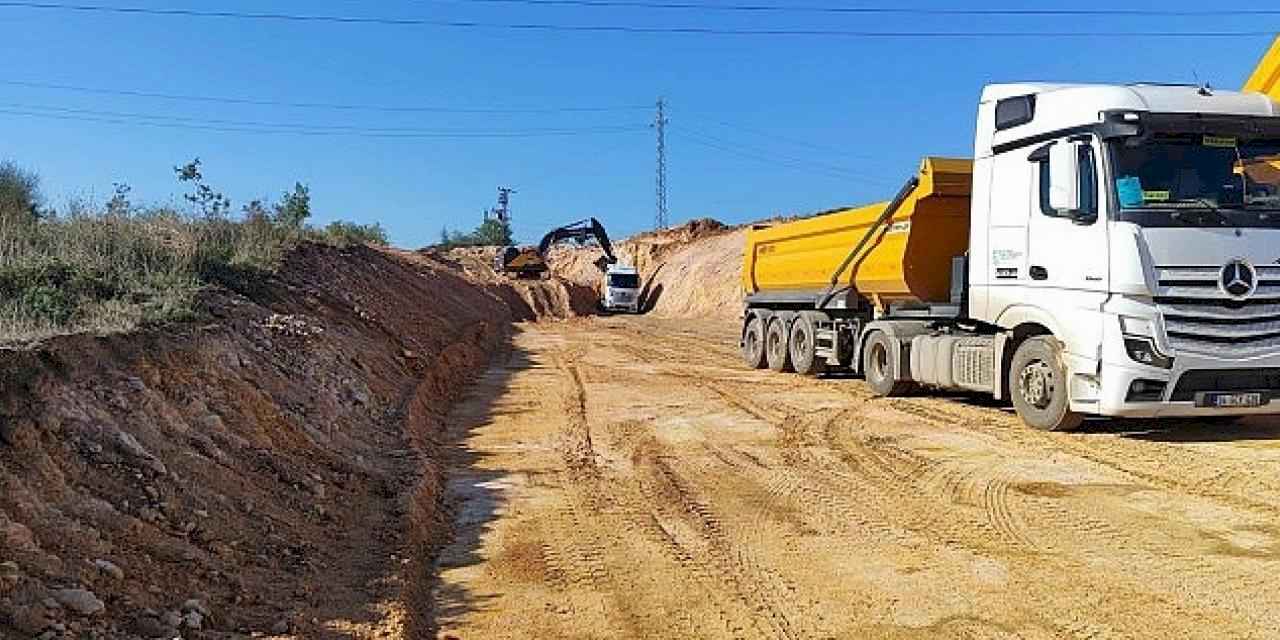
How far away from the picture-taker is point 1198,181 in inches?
396

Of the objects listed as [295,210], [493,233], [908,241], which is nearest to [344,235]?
[295,210]

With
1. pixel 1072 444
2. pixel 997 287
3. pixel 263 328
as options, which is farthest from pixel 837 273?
pixel 263 328

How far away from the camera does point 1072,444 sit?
10.3 meters

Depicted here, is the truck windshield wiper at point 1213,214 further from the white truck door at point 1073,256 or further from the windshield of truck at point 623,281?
the windshield of truck at point 623,281

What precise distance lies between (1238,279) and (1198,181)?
103 cm

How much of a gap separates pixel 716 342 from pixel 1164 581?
22056mm

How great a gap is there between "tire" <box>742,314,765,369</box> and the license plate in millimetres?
10558

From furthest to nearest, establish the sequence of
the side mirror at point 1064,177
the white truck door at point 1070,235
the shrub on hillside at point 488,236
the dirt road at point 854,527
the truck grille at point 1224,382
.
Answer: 1. the shrub on hillside at point 488,236
2. the side mirror at point 1064,177
3. the white truck door at point 1070,235
4. the truck grille at point 1224,382
5. the dirt road at point 854,527

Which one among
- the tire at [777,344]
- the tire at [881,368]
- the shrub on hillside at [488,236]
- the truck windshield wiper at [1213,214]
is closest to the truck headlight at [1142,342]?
the truck windshield wiper at [1213,214]

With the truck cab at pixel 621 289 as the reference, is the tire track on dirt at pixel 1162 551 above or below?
below

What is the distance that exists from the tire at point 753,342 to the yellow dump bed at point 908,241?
3282 millimetres

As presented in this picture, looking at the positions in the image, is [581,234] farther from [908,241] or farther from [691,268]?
[908,241]

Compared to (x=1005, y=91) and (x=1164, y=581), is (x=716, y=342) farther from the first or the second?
(x=1164, y=581)

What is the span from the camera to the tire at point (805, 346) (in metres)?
17.6
